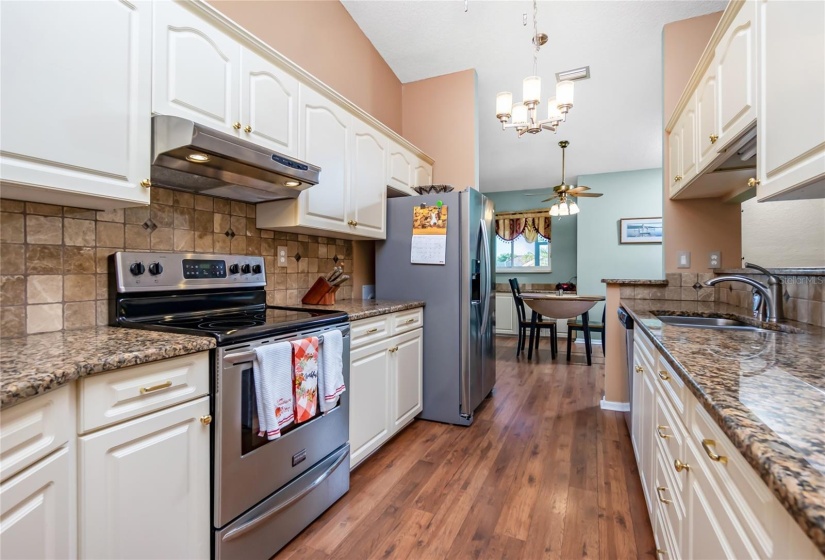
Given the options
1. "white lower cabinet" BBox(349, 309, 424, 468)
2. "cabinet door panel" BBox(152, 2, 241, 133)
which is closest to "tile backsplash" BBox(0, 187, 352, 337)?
"cabinet door panel" BBox(152, 2, 241, 133)

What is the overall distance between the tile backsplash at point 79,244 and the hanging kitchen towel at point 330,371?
30.6 inches

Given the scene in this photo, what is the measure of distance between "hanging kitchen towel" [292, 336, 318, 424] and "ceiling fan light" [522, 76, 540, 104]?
2140 mm

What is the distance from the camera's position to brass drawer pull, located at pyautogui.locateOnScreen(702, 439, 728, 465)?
0.69 meters

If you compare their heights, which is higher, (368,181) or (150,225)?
(368,181)

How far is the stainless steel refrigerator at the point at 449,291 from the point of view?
8.82ft

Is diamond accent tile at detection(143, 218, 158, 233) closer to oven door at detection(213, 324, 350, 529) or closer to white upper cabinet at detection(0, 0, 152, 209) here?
white upper cabinet at detection(0, 0, 152, 209)

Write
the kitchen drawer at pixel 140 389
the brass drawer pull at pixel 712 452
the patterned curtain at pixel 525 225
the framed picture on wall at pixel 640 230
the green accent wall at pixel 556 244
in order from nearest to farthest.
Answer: the brass drawer pull at pixel 712 452
the kitchen drawer at pixel 140 389
the framed picture on wall at pixel 640 230
the green accent wall at pixel 556 244
the patterned curtain at pixel 525 225

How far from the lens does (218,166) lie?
1513 millimetres

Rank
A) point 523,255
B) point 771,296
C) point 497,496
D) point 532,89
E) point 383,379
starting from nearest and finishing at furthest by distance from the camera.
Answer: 1. point 771,296
2. point 497,496
3. point 383,379
4. point 532,89
5. point 523,255

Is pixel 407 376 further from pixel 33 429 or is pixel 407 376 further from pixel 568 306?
pixel 568 306

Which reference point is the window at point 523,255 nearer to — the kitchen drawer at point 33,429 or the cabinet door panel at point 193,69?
the cabinet door panel at point 193,69

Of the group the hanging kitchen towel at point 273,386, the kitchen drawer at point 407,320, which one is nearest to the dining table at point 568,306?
the kitchen drawer at point 407,320

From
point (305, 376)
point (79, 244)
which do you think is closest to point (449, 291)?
point (305, 376)

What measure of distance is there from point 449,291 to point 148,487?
1996 mm
